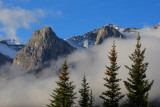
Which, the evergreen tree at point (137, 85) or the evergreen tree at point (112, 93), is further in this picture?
the evergreen tree at point (112, 93)

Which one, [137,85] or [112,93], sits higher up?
[112,93]

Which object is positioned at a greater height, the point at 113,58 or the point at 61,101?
the point at 113,58

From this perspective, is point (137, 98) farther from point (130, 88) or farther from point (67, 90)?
point (67, 90)

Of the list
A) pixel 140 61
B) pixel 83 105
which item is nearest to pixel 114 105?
pixel 140 61

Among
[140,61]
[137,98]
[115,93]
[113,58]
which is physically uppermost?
[113,58]

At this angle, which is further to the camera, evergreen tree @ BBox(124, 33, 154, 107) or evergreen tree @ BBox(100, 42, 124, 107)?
evergreen tree @ BBox(100, 42, 124, 107)

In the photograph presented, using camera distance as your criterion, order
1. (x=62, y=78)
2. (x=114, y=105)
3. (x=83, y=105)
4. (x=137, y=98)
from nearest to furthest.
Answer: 1. (x=137, y=98)
2. (x=114, y=105)
3. (x=62, y=78)
4. (x=83, y=105)

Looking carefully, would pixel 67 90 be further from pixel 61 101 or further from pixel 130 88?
pixel 130 88

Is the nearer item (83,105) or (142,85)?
(142,85)

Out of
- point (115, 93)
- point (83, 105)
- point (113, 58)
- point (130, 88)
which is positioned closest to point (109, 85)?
point (115, 93)

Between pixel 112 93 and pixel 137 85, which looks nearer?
pixel 137 85

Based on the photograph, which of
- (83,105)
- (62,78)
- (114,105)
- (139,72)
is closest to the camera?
(139,72)

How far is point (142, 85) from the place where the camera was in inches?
1439

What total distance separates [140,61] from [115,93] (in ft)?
29.7
